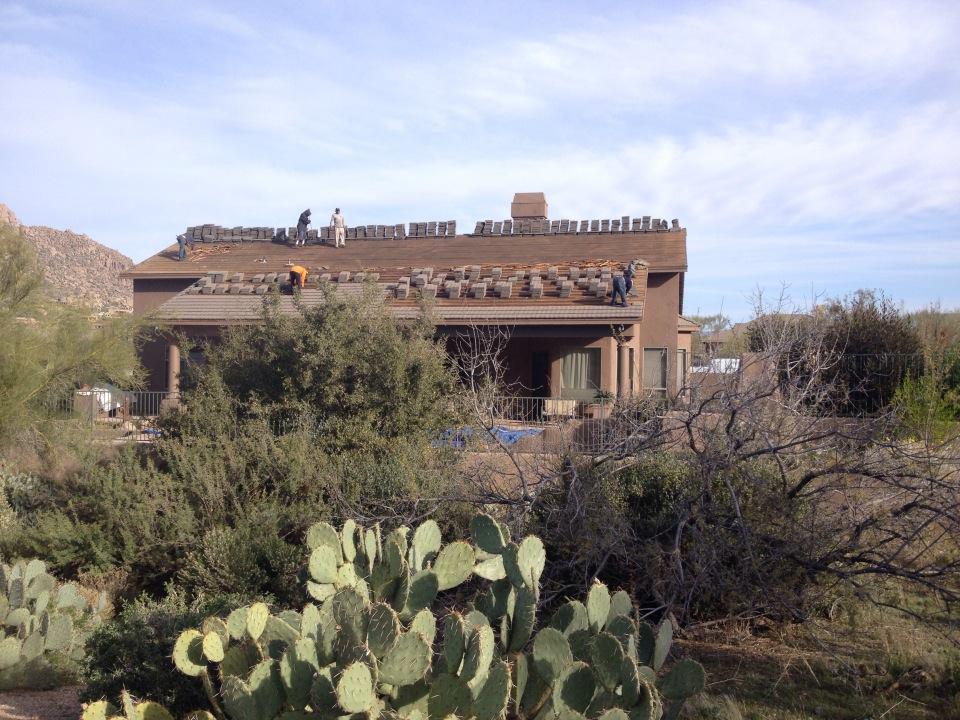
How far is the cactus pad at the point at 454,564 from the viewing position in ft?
16.8

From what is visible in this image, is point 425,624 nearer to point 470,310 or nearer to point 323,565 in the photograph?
point 323,565

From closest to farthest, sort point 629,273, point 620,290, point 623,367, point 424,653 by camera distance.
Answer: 1. point 424,653
2. point 620,290
3. point 623,367
4. point 629,273

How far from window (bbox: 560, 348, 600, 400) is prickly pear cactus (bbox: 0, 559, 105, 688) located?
13979 millimetres

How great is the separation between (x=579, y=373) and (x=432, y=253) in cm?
695

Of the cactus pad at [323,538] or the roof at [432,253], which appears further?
Result: the roof at [432,253]

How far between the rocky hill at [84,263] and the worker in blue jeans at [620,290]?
3990 cm

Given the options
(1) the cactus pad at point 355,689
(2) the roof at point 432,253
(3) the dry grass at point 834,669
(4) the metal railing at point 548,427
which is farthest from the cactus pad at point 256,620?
(2) the roof at point 432,253

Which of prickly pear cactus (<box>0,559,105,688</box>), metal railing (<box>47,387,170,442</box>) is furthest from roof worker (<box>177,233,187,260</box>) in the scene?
prickly pear cactus (<box>0,559,105,688</box>)

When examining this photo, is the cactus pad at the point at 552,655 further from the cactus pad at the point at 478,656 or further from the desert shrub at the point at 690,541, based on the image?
the desert shrub at the point at 690,541

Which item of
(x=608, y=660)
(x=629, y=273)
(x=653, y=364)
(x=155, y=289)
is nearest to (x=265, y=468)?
(x=608, y=660)

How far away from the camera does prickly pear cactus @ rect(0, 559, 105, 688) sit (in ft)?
22.2

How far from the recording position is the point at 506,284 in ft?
70.6

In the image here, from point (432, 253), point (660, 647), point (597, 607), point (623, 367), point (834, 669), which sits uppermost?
point (432, 253)

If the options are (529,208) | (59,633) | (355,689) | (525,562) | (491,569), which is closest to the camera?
(355,689)
